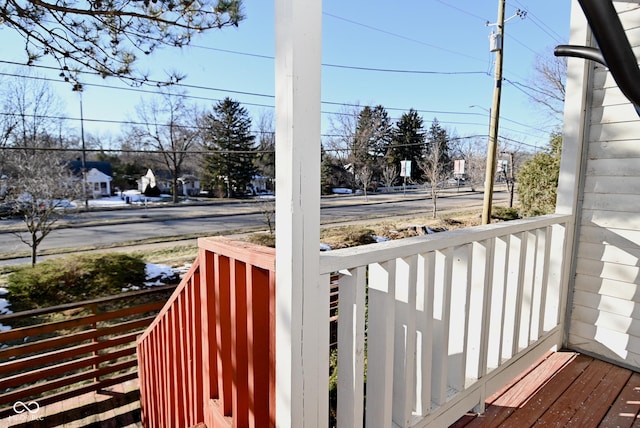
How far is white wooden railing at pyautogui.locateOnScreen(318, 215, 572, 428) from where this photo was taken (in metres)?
1.00

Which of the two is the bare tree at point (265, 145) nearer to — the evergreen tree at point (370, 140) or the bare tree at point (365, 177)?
the evergreen tree at point (370, 140)

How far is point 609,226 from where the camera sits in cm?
177

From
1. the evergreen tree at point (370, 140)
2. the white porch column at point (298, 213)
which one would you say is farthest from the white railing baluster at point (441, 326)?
the evergreen tree at point (370, 140)

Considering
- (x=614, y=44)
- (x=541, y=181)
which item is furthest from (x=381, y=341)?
(x=541, y=181)

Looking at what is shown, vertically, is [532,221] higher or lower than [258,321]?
higher

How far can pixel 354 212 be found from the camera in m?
14.4

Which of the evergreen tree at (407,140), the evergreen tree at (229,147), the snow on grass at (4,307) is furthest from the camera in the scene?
the evergreen tree at (407,140)

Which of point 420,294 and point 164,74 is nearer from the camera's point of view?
point 420,294

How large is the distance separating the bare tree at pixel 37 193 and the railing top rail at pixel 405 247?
853 centimetres

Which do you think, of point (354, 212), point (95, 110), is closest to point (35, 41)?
point (95, 110)

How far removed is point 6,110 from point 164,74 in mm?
7008

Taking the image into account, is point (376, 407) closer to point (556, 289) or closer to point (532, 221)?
point (532, 221)

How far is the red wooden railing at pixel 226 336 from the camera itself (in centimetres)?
104

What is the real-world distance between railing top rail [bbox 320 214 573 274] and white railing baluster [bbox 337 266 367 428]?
5 cm
